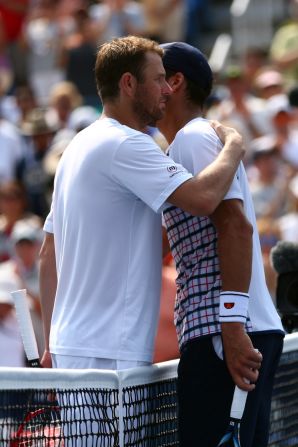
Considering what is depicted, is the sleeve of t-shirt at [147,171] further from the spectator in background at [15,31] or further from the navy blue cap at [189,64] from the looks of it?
the spectator in background at [15,31]

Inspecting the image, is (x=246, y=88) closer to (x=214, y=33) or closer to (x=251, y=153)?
(x=251, y=153)

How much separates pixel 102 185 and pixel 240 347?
0.77 m

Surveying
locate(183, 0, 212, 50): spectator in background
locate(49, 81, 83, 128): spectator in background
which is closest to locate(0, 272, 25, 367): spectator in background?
locate(49, 81, 83, 128): spectator in background

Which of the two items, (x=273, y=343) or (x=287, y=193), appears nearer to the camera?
(x=273, y=343)

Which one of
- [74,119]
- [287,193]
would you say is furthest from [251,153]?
[74,119]

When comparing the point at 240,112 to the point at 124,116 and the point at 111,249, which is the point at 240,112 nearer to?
the point at 124,116

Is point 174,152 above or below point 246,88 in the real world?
below

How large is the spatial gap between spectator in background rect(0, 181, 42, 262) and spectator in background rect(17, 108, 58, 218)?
306mm

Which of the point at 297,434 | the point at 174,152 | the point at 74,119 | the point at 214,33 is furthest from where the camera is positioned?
the point at 214,33

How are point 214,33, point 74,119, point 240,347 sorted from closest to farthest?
1. point 240,347
2. point 74,119
3. point 214,33

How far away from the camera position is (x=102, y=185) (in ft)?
13.6

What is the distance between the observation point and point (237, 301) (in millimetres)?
3969

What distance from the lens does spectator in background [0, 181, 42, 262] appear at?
10875 mm

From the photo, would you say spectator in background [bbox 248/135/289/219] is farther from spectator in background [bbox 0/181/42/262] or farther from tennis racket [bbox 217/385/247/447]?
tennis racket [bbox 217/385/247/447]
